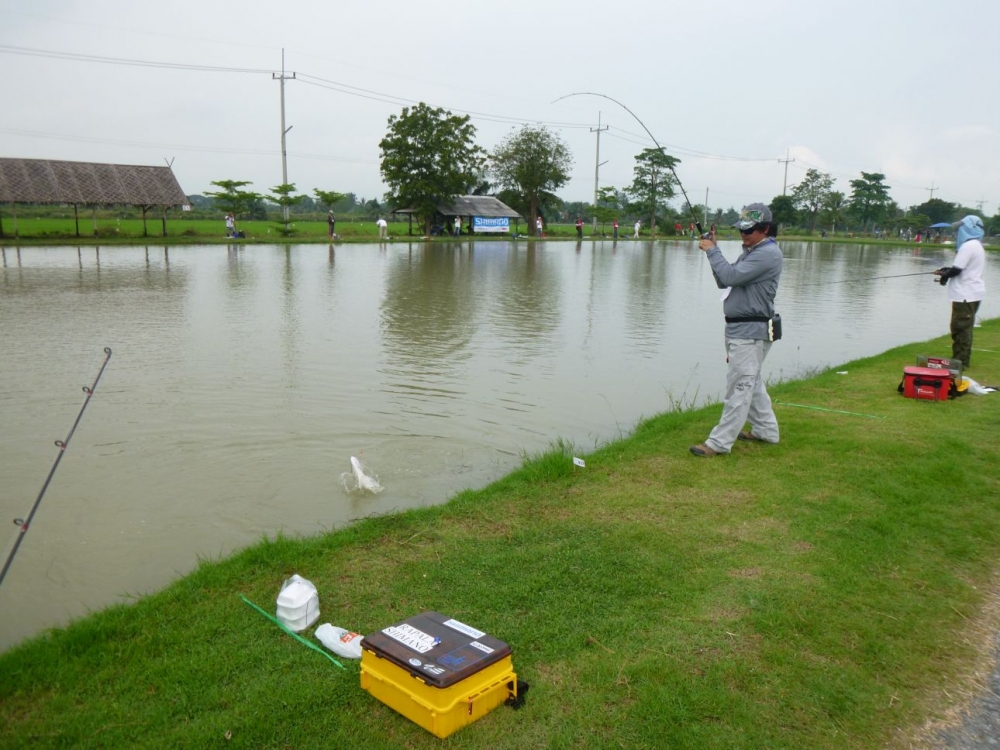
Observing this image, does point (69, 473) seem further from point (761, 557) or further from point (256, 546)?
point (761, 557)

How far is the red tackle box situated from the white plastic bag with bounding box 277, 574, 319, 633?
6674 millimetres

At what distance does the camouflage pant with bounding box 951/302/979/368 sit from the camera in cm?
895

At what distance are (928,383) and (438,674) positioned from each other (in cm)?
682

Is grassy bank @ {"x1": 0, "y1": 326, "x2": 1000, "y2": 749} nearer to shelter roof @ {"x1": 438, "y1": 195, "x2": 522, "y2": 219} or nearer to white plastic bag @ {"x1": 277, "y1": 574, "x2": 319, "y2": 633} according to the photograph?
white plastic bag @ {"x1": 277, "y1": 574, "x2": 319, "y2": 633}

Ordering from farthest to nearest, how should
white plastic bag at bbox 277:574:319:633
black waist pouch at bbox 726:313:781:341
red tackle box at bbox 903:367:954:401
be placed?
red tackle box at bbox 903:367:954:401, black waist pouch at bbox 726:313:781:341, white plastic bag at bbox 277:574:319:633

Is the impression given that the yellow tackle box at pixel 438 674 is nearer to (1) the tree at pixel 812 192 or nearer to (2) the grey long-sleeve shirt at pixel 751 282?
(2) the grey long-sleeve shirt at pixel 751 282

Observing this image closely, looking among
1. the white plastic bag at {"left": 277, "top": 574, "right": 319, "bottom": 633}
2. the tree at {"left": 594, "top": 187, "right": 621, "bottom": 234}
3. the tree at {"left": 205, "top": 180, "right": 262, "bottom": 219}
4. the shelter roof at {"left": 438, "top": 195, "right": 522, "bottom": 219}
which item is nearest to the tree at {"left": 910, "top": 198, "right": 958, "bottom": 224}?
the tree at {"left": 594, "top": 187, "right": 621, "bottom": 234}

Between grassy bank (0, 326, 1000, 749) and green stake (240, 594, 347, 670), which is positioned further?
green stake (240, 594, 347, 670)

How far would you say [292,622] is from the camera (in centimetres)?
344

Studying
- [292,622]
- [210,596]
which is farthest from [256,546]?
[292,622]

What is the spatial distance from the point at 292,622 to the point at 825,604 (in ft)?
8.24

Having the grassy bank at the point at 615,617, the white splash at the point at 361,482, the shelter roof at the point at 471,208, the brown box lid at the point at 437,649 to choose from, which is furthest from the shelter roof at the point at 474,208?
the brown box lid at the point at 437,649

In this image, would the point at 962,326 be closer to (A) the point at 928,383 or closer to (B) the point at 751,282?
(A) the point at 928,383

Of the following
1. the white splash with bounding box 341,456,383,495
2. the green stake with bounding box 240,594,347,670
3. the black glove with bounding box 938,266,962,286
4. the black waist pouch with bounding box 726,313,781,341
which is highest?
the black glove with bounding box 938,266,962,286
